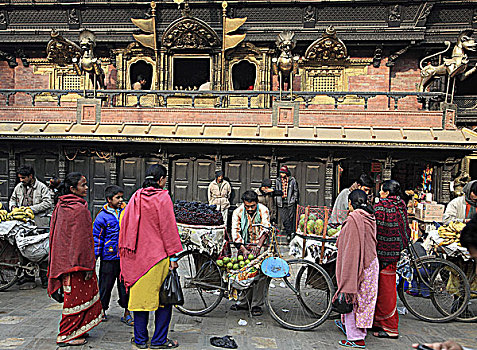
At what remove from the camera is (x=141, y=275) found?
13.8ft

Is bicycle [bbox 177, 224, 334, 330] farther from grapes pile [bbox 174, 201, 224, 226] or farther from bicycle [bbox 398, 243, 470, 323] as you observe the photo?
bicycle [bbox 398, 243, 470, 323]

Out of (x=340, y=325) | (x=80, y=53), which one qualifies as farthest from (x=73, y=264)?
(x=80, y=53)

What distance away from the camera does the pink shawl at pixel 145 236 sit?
4.24 metres

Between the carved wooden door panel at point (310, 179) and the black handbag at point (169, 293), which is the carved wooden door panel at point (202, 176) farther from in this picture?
the black handbag at point (169, 293)

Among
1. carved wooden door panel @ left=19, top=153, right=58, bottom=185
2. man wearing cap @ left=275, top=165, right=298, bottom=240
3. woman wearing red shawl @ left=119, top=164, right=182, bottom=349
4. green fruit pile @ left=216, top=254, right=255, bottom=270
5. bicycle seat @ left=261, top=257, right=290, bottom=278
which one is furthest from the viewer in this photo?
carved wooden door panel @ left=19, top=153, right=58, bottom=185

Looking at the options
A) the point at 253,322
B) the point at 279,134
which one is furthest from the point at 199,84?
the point at 253,322

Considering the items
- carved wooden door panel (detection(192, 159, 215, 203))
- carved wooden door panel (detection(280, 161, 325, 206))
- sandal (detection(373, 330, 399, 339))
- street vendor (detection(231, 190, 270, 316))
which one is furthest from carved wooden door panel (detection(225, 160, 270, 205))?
sandal (detection(373, 330, 399, 339))

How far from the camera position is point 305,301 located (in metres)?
5.84

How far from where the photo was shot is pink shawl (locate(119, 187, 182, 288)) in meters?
4.24

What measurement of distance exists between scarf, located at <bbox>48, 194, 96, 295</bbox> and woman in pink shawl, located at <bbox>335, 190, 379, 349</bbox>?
10.1 feet

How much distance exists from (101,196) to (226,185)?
4237 mm

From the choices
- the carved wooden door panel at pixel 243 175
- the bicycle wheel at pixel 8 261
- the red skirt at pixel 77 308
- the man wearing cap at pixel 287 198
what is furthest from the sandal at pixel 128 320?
the carved wooden door panel at pixel 243 175

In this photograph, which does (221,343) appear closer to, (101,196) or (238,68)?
(101,196)

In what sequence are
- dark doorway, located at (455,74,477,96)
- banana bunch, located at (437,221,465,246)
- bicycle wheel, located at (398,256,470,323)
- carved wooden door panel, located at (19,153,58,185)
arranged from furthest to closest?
dark doorway, located at (455,74,477,96) → carved wooden door panel, located at (19,153,58,185) → banana bunch, located at (437,221,465,246) → bicycle wheel, located at (398,256,470,323)
